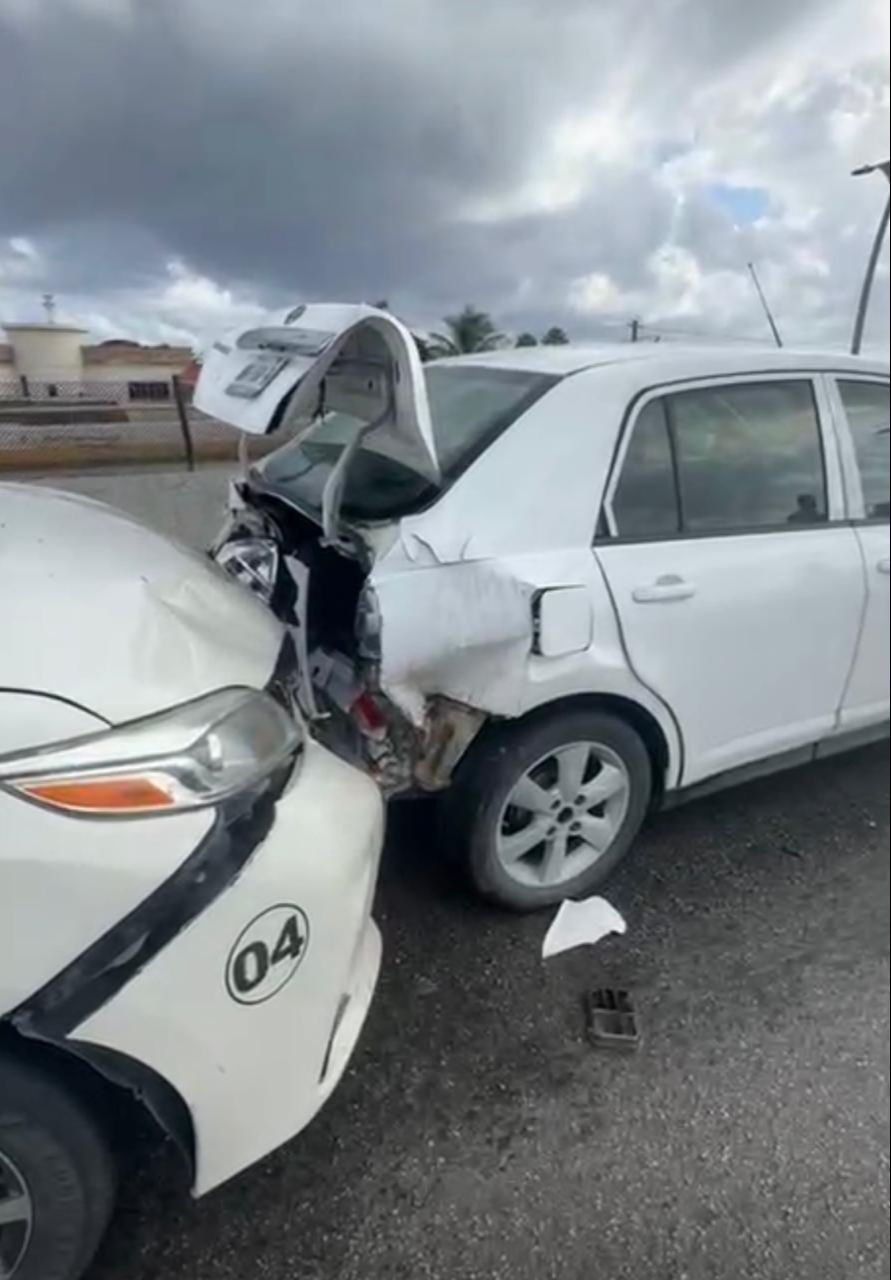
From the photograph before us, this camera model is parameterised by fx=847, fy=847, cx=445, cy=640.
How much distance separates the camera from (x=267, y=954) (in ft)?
4.08

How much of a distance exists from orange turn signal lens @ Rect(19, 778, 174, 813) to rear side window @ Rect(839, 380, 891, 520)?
232 centimetres

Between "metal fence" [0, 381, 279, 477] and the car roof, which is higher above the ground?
the car roof

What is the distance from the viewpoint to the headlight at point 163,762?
1090 mm

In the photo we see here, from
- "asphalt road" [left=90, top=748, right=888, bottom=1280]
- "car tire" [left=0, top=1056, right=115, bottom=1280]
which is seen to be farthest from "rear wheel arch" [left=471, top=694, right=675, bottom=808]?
"car tire" [left=0, top=1056, right=115, bottom=1280]

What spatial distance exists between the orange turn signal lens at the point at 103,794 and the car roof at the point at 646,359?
128cm

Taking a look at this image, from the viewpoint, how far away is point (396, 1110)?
1.74 m

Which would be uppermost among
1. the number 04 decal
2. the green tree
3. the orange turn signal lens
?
the green tree

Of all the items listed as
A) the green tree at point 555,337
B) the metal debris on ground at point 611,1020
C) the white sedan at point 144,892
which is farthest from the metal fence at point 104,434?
the metal debris on ground at point 611,1020

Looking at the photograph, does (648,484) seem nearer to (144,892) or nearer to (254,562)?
(254,562)

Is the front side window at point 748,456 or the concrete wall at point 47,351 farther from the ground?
the concrete wall at point 47,351

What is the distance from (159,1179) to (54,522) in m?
1.16

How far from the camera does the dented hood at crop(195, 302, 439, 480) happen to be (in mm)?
1520

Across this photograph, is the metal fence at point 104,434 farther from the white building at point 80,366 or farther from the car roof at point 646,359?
the car roof at point 646,359

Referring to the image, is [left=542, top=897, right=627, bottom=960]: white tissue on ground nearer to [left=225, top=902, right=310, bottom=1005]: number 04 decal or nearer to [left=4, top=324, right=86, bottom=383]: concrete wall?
[left=225, top=902, right=310, bottom=1005]: number 04 decal
